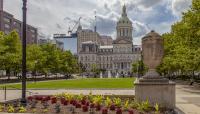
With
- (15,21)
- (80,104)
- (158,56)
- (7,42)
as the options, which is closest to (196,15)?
(158,56)

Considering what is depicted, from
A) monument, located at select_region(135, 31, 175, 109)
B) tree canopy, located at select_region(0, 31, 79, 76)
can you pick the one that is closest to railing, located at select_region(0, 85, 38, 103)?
monument, located at select_region(135, 31, 175, 109)

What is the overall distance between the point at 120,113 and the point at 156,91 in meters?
5.14

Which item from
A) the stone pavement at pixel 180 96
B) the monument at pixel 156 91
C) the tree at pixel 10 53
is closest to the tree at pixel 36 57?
the tree at pixel 10 53

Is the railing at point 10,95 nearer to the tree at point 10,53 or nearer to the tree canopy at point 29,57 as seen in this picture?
the tree at point 10,53

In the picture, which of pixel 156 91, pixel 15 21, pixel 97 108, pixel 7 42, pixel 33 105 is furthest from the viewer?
pixel 15 21

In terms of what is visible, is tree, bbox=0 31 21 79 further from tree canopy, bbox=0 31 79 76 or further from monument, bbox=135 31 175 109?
monument, bbox=135 31 175 109

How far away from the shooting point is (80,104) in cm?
2061

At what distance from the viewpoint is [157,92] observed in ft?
74.9

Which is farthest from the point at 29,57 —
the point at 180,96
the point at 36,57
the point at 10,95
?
the point at 180,96

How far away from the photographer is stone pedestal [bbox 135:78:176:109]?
22766 mm

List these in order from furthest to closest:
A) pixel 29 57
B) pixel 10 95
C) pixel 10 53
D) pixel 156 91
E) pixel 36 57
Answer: pixel 36 57, pixel 29 57, pixel 10 53, pixel 10 95, pixel 156 91

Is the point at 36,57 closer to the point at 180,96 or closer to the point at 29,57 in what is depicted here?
the point at 29,57

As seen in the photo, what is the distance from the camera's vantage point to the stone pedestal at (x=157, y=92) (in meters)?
22.8

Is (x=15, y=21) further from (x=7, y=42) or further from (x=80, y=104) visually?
(x=80, y=104)
